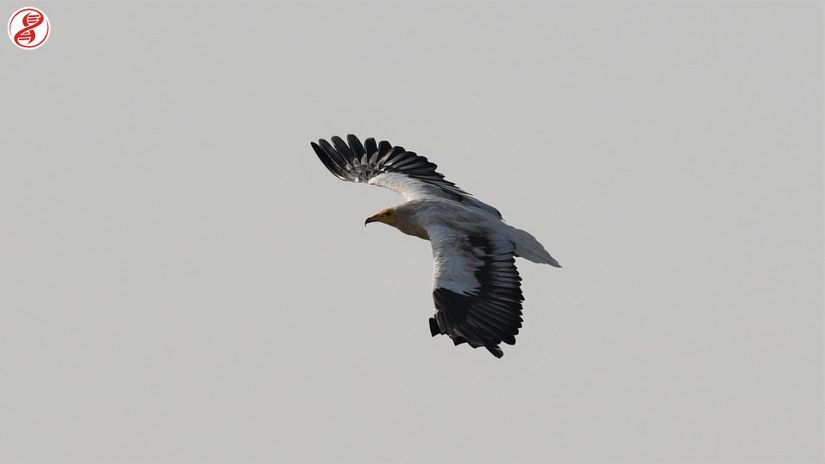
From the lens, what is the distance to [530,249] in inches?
735

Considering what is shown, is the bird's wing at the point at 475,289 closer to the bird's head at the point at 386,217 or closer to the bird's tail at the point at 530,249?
the bird's tail at the point at 530,249

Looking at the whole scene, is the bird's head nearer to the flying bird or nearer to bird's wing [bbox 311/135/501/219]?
the flying bird

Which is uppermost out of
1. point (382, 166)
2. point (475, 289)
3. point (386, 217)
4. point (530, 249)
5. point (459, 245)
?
point (382, 166)

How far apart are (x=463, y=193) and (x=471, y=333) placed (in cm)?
440

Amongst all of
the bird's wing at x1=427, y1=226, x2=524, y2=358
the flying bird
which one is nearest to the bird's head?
the flying bird

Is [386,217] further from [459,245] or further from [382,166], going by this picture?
[382,166]

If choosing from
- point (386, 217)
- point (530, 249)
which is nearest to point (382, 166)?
point (386, 217)

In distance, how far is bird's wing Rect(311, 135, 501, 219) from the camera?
2114 centimetres

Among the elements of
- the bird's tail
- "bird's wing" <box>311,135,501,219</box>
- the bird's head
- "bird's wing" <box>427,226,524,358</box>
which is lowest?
"bird's wing" <box>427,226,524,358</box>

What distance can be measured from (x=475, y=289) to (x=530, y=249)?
1.59 meters

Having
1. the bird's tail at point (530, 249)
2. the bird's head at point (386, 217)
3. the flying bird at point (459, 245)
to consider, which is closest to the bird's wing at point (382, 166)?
the flying bird at point (459, 245)

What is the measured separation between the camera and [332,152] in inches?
893

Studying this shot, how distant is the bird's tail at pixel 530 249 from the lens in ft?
61.1

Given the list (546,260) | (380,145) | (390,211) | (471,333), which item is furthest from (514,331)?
(380,145)
